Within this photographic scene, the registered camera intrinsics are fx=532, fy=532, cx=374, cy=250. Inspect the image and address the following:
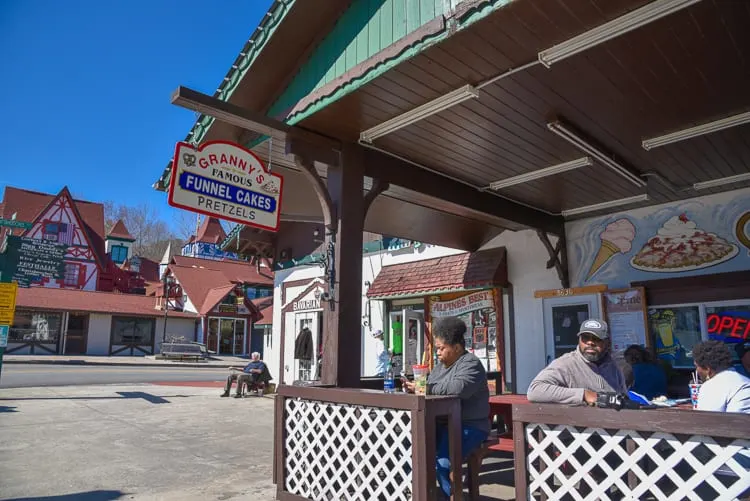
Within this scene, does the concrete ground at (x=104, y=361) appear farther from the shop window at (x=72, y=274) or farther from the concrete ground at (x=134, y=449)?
the concrete ground at (x=134, y=449)

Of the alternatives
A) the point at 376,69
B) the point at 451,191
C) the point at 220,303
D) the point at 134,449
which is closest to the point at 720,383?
the point at 376,69

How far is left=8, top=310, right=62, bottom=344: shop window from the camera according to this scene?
30406mm

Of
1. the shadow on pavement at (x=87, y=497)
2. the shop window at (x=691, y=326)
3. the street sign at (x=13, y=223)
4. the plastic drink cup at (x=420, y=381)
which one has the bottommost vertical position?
the shadow on pavement at (x=87, y=497)

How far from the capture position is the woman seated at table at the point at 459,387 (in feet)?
13.0

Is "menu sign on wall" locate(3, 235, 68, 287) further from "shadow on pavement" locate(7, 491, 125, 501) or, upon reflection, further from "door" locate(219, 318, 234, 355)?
"door" locate(219, 318, 234, 355)

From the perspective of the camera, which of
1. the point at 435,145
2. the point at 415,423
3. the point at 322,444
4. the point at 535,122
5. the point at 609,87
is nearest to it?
the point at 415,423

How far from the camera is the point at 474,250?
10359 mm

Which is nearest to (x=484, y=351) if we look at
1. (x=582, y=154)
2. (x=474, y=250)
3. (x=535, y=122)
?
(x=474, y=250)

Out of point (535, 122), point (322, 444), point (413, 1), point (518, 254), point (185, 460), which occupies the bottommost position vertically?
point (185, 460)

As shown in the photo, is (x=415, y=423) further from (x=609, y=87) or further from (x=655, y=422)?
(x=609, y=87)

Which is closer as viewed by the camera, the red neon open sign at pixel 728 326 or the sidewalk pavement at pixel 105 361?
the red neon open sign at pixel 728 326

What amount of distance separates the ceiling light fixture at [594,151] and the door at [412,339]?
17.6ft

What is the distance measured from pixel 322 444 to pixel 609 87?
3.96m

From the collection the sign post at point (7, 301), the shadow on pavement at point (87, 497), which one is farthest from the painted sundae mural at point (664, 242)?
the sign post at point (7, 301)
